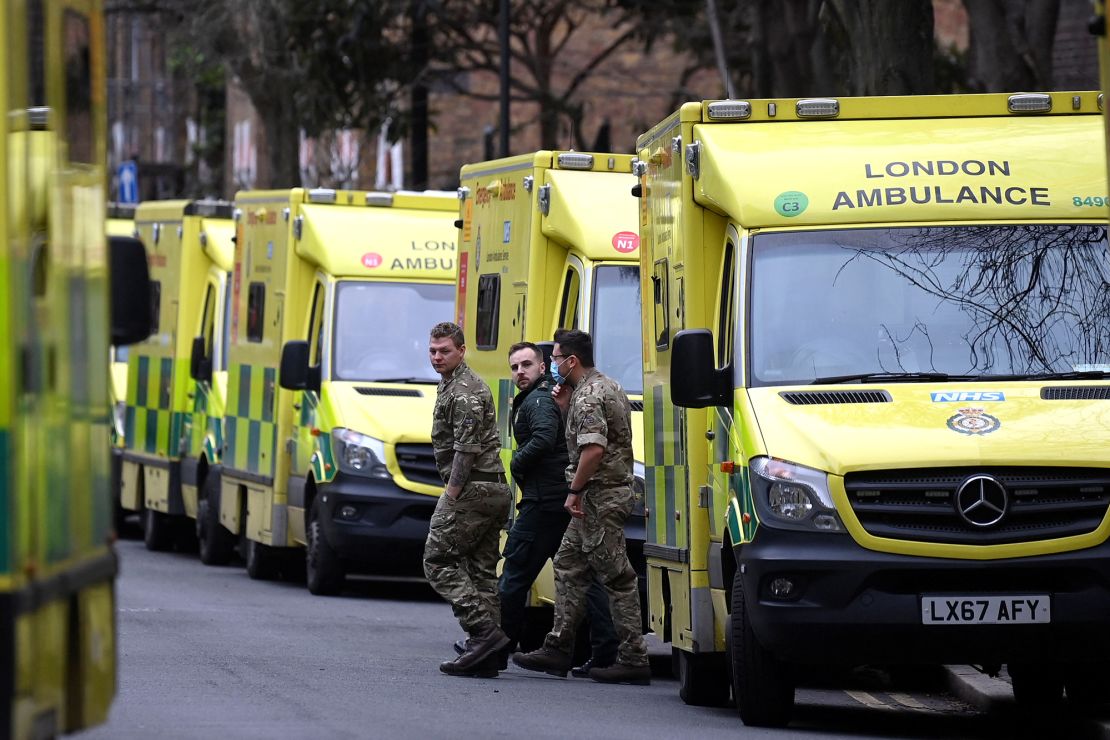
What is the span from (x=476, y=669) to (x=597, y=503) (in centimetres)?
106

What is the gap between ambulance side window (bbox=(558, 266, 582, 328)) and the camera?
13789 mm

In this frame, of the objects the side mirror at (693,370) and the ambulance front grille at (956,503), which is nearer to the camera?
the ambulance front grille at (956,503)

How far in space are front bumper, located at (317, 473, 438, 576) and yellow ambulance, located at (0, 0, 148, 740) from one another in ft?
30.1

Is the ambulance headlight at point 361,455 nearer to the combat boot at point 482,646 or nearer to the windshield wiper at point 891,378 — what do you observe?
the combat boot at point 482,646

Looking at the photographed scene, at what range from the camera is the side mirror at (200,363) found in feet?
69.4

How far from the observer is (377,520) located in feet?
54.7

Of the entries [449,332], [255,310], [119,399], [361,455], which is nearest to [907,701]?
[449,332]

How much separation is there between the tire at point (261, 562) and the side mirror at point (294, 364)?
2.24 m

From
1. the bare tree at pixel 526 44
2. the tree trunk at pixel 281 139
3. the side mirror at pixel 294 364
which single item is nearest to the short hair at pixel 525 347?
the side mirror at pixel 294 364

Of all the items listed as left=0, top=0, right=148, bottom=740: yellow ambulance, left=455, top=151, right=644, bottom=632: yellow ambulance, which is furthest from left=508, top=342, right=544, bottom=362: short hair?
left=0, top=0, right=148, bottom=740: yellow ambulance

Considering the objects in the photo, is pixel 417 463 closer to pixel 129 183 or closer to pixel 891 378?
pixel 891 378

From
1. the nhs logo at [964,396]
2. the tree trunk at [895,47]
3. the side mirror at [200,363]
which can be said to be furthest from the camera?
the side mirror at [200,363]

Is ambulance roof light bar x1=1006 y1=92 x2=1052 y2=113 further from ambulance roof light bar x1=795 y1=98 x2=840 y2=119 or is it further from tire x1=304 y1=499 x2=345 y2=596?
tire x1=304 y1=499 x2=345 y2=596

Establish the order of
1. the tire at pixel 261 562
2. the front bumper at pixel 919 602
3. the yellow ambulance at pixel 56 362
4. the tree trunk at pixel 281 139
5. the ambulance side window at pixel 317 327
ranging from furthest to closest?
the tree trunk at pixel 281 139 → the tire at pixel 261 562 → the ambulance side window at pixel 317 327 → the front bumper at pixel 919 602 → the yellow ambulance at pixel 56 362
